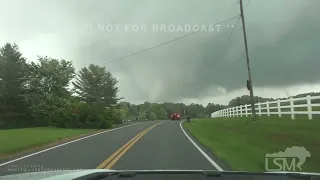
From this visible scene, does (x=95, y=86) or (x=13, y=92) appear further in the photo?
(x=95, y=86)

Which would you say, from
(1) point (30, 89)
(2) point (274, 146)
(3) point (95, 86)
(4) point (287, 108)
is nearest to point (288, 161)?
(2) point (274, 146)

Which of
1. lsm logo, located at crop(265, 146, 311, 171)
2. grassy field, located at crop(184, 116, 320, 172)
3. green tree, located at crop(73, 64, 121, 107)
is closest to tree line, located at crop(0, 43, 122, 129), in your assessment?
green tree, located at crop(73, 64, 121, 107)

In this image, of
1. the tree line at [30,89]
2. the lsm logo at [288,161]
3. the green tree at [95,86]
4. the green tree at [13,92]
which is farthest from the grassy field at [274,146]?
the green tree at [95,86]

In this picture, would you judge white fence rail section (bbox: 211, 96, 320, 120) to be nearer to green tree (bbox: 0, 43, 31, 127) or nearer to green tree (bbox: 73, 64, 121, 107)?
green tree (bbox: 0, 43, 31, 127)

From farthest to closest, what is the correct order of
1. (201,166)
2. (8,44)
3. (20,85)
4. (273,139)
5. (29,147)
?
(8,44) < (20,85) < (29,147) < (273,139) < (201,166)

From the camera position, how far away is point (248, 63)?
33.2 m

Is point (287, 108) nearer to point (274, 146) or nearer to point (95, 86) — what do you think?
point (274, 146)

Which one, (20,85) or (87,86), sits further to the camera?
(87,86)

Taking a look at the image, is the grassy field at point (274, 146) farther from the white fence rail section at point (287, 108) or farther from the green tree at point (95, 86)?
the green tree at point (95, 86)

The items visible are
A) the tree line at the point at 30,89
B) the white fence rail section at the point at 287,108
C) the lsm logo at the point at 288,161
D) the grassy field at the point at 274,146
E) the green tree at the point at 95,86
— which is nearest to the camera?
the lsm logo at the point at 288,161

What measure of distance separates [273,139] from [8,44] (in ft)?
205

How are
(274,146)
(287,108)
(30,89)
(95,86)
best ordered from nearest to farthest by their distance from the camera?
1. (274,146)
2. (287,108)
3. (30,89)
4. (95,86)

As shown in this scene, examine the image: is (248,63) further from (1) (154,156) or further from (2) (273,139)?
(1) (154,156)

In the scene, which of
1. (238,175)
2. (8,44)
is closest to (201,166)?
(238,175)
